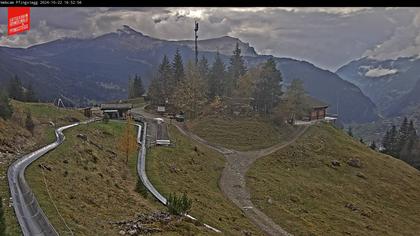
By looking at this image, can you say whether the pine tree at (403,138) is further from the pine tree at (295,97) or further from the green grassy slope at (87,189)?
the green grassy slope at (87,189)

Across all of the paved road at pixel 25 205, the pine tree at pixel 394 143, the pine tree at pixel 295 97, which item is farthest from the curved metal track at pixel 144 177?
the pine tree at pixel 394 143

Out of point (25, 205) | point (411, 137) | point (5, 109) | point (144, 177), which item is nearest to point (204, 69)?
point (411, 137)

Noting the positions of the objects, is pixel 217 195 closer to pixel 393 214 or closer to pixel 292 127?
pixel 393 214

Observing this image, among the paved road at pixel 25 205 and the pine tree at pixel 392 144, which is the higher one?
the paved road at pixel 25 205

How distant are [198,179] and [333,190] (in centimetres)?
1977

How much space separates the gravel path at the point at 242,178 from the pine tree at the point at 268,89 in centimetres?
850

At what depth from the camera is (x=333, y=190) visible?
52531mm

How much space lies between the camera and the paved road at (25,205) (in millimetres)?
18406

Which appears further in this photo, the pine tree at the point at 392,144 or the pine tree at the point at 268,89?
the pine tree at the point at 392,144

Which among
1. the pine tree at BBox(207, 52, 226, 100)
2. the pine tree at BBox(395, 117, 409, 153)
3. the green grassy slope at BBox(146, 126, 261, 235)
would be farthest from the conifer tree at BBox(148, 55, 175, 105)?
the pine tree at BBox(395, 117, 409, 153)

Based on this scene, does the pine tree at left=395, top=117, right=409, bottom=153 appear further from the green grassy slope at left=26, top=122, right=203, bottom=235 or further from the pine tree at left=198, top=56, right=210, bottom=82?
the green grassy slope at left=26, top=122, right=203, bottom=235

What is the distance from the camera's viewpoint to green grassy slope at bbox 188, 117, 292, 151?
68062 millimetres

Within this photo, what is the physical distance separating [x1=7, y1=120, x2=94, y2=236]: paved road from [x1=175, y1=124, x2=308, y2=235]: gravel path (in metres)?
20.5

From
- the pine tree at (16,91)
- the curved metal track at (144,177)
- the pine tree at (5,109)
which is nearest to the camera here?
the curved metal track at (144,177)
